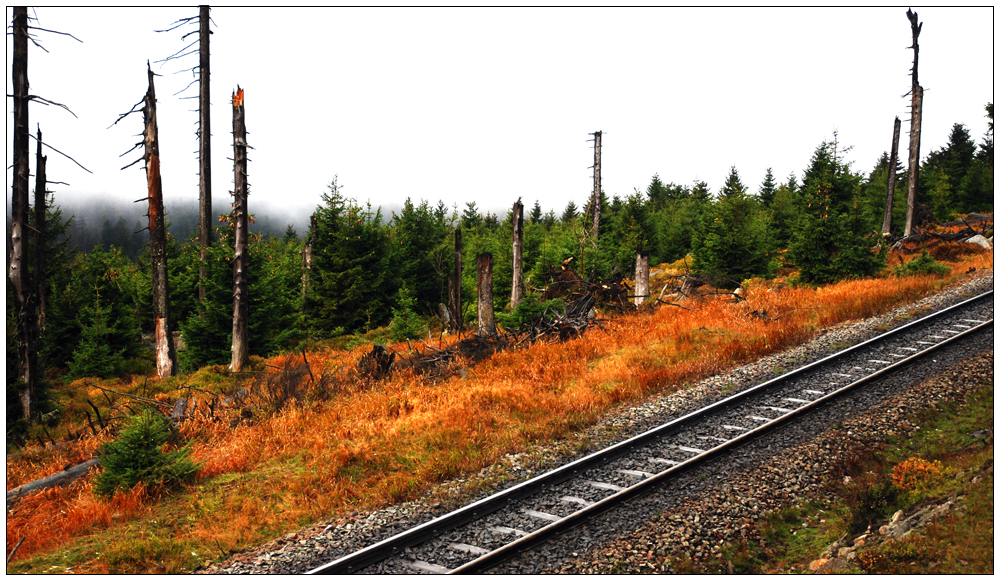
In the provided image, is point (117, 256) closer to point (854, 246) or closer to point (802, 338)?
point (802, 338)

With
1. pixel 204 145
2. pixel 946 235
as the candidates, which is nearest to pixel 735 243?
pixel 946 235

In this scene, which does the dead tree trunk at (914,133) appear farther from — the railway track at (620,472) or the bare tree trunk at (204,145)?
the bare tree trunk at (204,145)

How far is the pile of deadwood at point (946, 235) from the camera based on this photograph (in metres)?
22.4

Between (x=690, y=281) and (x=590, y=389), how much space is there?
10887 mm

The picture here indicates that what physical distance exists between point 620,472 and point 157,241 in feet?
47.9

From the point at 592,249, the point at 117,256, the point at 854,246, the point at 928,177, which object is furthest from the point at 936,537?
the point at 928,177

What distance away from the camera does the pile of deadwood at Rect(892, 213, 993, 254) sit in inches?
881

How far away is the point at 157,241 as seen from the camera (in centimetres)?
1505

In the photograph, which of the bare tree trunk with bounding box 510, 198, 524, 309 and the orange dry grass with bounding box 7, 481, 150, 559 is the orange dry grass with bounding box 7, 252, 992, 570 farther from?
the bare tree trunk with bounding box 510, 198, 524, 309

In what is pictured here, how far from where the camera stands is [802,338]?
12430mm

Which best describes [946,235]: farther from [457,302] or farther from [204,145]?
[204,145]

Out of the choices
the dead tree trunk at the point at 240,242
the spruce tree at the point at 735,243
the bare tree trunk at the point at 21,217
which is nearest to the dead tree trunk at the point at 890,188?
the spruce tree at the point at 735,243

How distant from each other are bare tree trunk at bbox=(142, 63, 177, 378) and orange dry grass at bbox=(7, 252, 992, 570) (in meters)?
4.98

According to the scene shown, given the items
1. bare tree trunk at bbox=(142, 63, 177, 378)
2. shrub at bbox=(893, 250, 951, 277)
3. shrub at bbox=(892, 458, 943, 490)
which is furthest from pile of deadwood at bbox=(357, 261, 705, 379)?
shrub at bbox=(892, 458, 943, 490)
